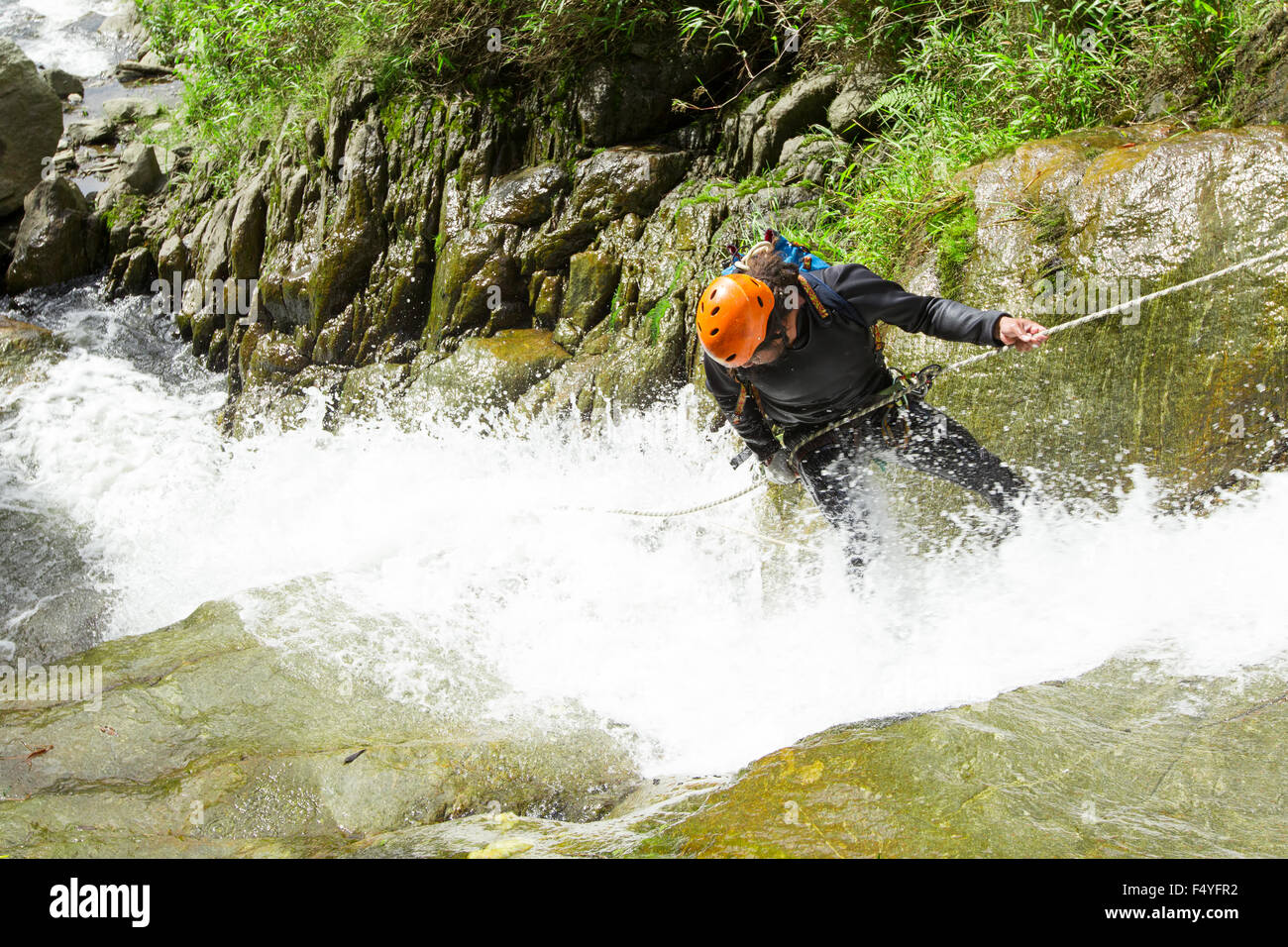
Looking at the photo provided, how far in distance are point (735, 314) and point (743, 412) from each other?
0.76m

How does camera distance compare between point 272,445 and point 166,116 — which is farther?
point 166,116

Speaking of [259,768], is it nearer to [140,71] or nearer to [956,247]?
[956,247]

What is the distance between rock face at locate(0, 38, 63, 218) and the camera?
11008mm

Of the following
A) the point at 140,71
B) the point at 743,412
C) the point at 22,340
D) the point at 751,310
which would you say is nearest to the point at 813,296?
the point at 751,310

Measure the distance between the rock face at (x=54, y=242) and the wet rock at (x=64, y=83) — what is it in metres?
5.26

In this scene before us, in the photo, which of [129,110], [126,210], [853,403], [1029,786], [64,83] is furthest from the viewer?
[64,83]

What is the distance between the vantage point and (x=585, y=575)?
17.4 ft

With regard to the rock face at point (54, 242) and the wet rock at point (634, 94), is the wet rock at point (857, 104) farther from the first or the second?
the rock face at point (54, 242)

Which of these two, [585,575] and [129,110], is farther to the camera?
[129,110]

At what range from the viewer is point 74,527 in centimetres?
705
